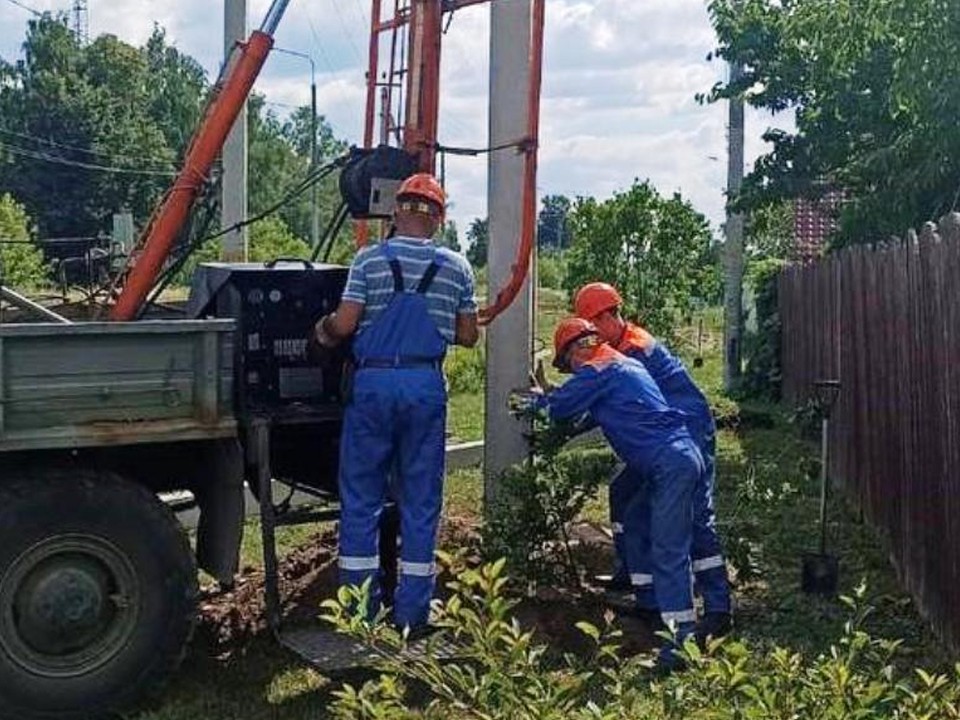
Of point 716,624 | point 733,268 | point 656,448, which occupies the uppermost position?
point 733,268

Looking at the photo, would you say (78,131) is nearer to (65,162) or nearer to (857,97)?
(65,162)

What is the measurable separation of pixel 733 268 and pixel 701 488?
1481cm

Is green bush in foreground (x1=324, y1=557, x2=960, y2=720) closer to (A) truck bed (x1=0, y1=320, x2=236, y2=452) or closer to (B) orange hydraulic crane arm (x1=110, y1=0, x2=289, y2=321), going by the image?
(A) truck bed (x1=0, y1=320, x2=236, y2=452)

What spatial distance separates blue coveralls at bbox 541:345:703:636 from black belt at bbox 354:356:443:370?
0.73 m

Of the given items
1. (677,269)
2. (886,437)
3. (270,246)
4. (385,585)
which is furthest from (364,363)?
(270,246)

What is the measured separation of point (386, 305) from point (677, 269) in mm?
11035

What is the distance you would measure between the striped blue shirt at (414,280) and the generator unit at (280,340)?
1.14ft

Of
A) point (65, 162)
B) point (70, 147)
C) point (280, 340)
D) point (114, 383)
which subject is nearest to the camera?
point (114, 383)

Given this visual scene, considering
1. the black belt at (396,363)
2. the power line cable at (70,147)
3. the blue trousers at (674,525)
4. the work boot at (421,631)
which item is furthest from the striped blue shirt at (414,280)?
the power line cable at (70,147)

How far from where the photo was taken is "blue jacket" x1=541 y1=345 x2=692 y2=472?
6.74 meters

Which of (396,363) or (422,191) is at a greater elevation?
(422,191)

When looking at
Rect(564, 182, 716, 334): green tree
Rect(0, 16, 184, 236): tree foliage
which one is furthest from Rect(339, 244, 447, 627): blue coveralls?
Rect(0, 16, 184, 236): tree foliage

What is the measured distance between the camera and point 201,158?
7.43 meters

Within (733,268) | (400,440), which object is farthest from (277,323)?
(733,268)
